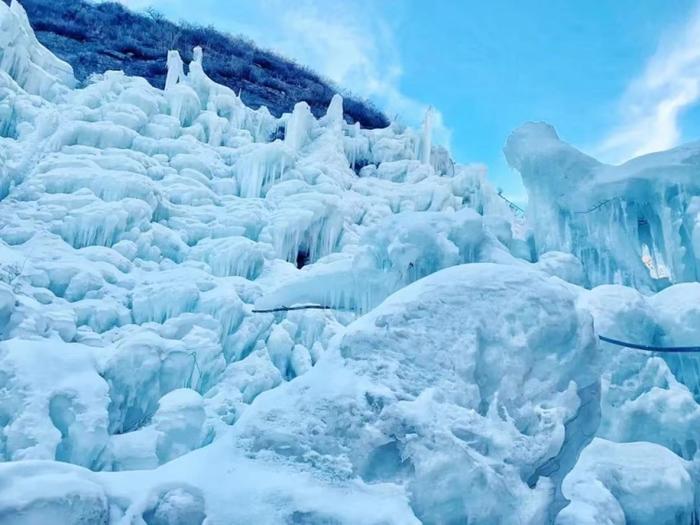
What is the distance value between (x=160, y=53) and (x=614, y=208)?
14019mm

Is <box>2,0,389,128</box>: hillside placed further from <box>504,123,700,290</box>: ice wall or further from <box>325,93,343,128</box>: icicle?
<box>504,123,700,290</box>: ice wall

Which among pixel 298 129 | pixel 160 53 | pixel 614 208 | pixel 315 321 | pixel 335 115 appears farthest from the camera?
pixel 160 53

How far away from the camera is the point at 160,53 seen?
17.0 meters

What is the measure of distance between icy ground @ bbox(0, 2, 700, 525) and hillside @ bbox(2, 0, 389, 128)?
257 cm

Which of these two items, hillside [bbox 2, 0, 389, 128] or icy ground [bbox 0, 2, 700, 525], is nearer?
icy ground [bbox 0, 2, 700, 525]

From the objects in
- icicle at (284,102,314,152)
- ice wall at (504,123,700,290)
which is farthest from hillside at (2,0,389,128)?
ice wall at (504,123,700,290)

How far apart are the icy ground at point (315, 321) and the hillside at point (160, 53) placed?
8.45 ft

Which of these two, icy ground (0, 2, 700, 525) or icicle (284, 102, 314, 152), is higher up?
icicle (284, 102, 314, 152)

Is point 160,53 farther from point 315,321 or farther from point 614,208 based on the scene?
point 614,208

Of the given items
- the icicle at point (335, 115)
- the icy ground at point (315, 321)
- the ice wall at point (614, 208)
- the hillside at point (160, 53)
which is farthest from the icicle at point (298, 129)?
the ice wall at point (614, 208)

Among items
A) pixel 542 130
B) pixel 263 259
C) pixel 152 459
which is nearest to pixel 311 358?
pixel 263 259

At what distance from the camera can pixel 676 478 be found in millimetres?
6465

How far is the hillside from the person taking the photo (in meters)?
15.7

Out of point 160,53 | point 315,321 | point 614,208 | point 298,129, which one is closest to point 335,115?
point 298,129
